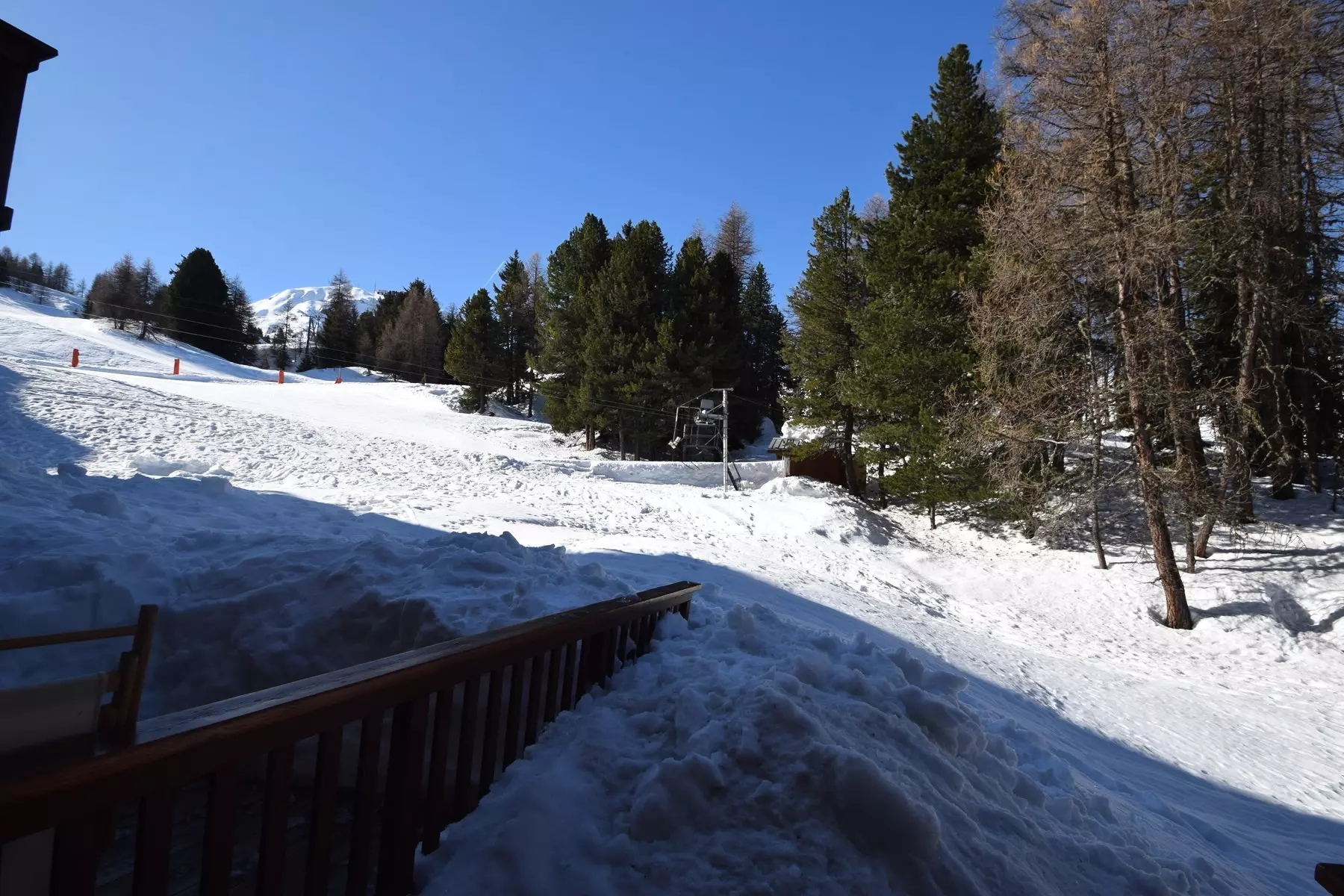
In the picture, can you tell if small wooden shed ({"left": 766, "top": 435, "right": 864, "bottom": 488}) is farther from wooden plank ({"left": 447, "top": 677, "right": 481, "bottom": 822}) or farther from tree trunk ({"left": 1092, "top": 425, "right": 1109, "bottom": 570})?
wooden plank ({"left": 447, "top": 677, "right": 481, "bottom": 822})

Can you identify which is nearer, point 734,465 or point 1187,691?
point 1187,691

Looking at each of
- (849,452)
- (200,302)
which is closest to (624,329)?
Result: (849,452)

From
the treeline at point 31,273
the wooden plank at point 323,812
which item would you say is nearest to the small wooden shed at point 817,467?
the wooden plank at point 323,812

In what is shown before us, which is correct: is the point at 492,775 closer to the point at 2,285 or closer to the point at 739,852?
the point at 739,852

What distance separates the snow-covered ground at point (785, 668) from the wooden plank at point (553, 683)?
0.47 feet

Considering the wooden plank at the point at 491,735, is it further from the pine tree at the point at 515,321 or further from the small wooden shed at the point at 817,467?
the pine tree at the point at 515,321

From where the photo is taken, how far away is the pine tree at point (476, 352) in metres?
36.0

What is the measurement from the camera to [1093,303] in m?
12.8

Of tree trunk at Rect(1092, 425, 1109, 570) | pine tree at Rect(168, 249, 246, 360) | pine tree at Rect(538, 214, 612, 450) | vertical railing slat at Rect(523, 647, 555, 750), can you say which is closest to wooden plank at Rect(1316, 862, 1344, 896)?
vertical railing slat at Rect(523, 647, 555, 750)

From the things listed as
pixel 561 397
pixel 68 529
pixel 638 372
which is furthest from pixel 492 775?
pixel 561 397

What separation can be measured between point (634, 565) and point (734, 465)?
1562 cm

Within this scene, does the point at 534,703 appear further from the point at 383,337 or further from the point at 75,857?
the point at 383,337

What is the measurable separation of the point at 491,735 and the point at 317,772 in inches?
36.1

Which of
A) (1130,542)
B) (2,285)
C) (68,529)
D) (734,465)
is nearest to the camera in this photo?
(68,529)
